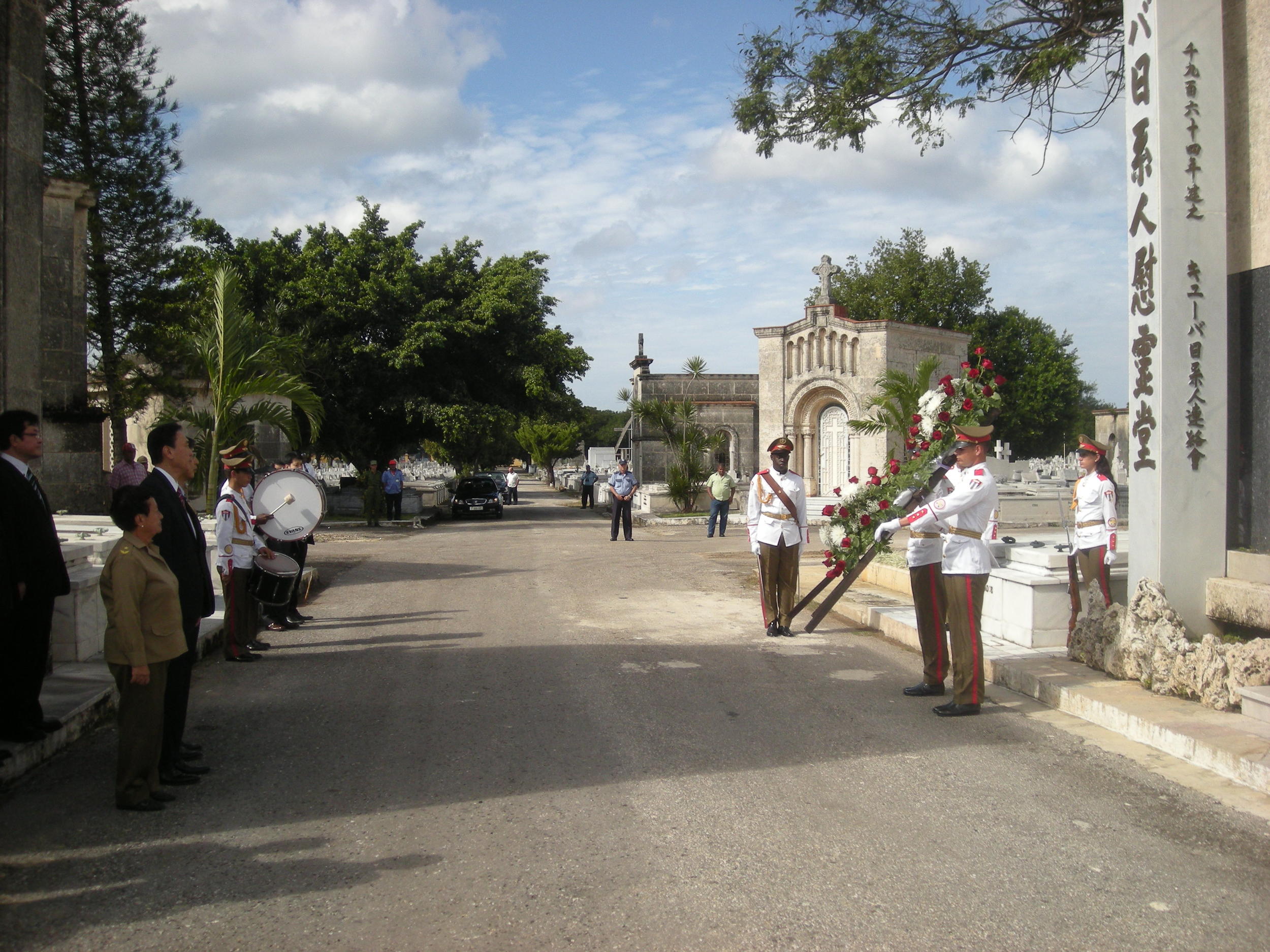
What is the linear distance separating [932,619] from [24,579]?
5758 mm

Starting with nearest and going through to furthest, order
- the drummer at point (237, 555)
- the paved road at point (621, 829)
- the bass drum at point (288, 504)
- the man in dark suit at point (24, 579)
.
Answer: the paved road at point (621, 829) < the man in dark suit at point (24, 579) < the drummer at point (237, 555) < the bass drum at point (288, 504)

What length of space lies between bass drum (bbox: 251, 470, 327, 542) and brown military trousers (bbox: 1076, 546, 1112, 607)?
6894 mm

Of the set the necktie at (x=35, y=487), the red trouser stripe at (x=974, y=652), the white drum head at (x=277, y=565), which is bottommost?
the red trouser stripe at (x=974, y=652)

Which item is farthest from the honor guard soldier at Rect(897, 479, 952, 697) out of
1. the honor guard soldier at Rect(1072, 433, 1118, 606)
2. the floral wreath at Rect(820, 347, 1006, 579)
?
the honor guard soldier at Rect(1072, 433, 1118, 606)

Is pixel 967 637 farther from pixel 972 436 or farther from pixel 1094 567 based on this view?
pixel 1094 567

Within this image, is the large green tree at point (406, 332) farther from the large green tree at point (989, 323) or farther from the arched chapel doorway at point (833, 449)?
the large green tree at point (989, 323)

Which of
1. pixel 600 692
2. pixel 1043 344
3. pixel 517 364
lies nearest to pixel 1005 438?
pixel 1043 344

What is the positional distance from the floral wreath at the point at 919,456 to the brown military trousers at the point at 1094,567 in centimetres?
157

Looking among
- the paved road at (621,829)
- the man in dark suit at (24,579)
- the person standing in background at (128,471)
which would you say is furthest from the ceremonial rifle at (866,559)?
the person standing in background at (128,471)

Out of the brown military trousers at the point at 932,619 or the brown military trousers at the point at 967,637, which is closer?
the brown military trousers at the point at 967,637

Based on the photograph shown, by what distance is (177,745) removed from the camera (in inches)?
199

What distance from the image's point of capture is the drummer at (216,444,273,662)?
8047mm

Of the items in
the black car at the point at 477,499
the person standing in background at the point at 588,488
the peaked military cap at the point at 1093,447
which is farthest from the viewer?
the person standing in background at the point at 588,488

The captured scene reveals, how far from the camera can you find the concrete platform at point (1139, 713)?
16.3 ft
